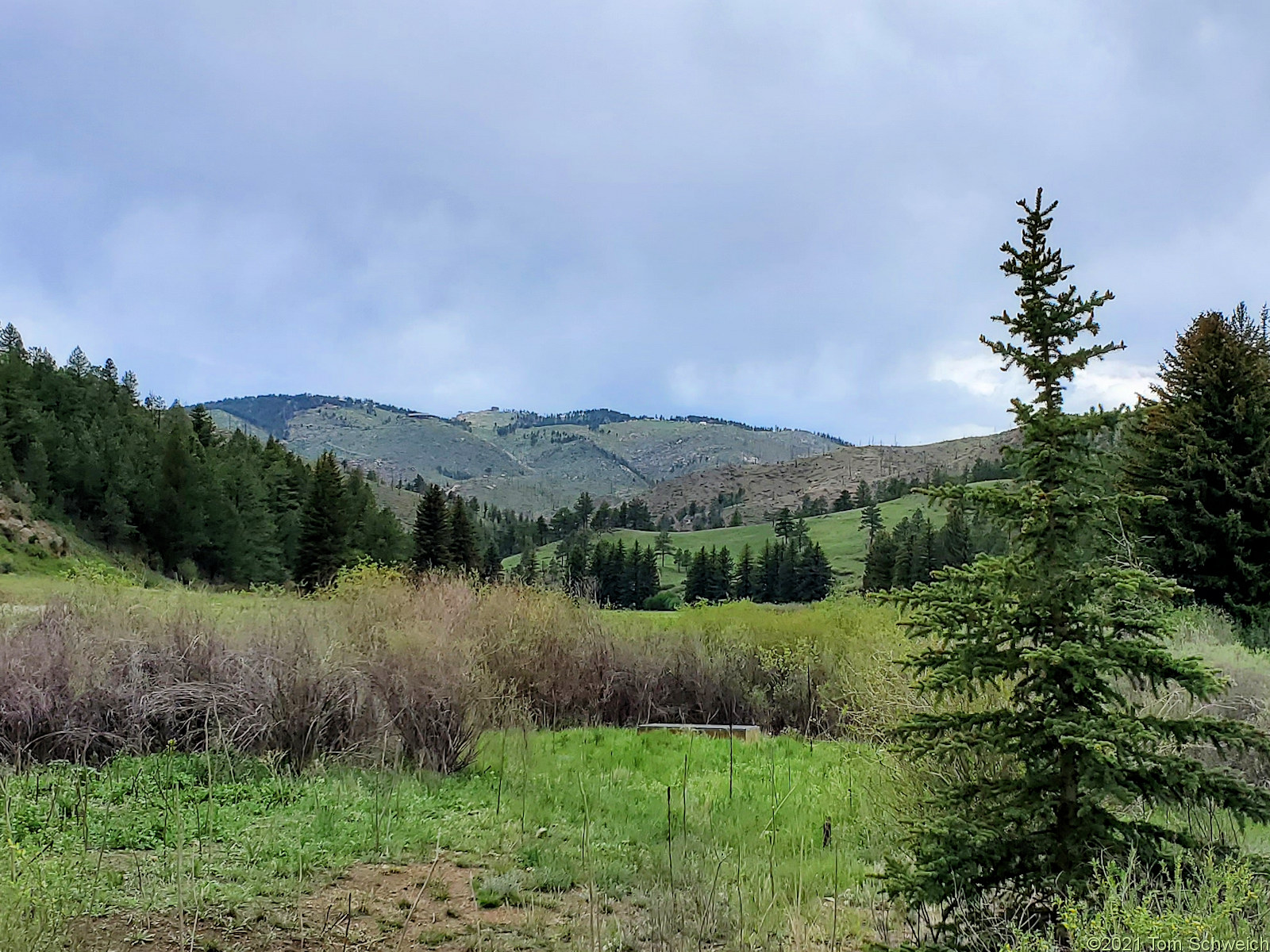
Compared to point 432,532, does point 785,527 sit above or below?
above

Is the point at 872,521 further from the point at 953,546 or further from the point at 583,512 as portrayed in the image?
the point at 583,512

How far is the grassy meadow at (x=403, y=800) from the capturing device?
4.82m

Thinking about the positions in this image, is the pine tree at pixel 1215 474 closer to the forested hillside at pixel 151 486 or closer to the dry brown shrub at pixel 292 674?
the dry brown shrub at pixel 292 674

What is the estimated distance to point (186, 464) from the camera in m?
51.1

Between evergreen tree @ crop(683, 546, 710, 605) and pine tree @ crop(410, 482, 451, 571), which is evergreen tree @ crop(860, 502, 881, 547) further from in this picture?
pine tree @ crop(410, 482, 451, 571)

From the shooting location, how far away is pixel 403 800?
802cm

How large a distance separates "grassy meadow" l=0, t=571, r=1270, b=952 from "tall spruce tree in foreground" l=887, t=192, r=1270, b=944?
350 mm


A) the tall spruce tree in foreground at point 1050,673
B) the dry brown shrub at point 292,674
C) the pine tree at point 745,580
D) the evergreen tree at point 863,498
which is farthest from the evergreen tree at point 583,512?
the tall spruce tree in foreground at point 1050,673

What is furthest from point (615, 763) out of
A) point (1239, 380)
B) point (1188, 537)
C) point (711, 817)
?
point (1239, 380)

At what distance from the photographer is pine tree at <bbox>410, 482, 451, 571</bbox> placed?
163 feet

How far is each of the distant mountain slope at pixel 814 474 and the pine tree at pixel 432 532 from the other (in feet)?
347

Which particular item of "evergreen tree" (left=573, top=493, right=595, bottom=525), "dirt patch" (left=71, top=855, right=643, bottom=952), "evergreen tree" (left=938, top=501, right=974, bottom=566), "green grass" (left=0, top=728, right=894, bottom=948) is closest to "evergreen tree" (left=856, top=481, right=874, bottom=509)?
"evergreen tree" (left=573, top=493, right=595, bottom=525)

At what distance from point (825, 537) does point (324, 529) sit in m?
61.7

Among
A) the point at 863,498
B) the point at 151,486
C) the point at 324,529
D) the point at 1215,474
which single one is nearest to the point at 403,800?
the point at 1215,474
